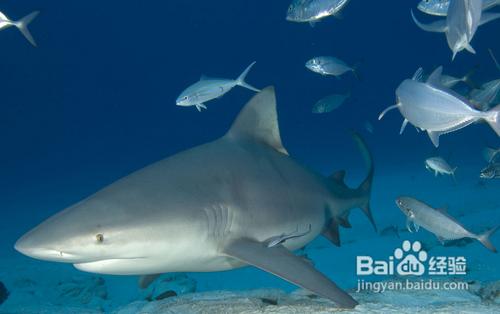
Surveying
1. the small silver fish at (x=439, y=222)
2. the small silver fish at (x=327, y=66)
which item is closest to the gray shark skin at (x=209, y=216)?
the small silver fish at (x=439, y=222)

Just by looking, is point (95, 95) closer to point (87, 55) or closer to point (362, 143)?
point (87, 55)

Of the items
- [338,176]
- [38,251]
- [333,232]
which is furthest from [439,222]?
[38,251]

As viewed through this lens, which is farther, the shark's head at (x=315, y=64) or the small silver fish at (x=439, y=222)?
the shark's head at (x=315, y=64)

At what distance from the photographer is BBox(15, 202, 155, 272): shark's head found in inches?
104

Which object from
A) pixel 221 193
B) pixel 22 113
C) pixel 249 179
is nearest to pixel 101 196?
pixel 221 193

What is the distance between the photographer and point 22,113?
71.8m

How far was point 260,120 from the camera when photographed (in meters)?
4.75

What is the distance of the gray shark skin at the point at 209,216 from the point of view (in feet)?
9.18

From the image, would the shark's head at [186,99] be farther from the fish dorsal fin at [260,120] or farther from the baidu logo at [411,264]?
the baidu logo at [411,264]

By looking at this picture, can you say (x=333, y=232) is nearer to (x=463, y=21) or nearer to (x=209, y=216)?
(x=209, y=216)

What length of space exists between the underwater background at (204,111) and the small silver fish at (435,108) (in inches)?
58.2

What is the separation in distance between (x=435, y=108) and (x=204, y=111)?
187ft

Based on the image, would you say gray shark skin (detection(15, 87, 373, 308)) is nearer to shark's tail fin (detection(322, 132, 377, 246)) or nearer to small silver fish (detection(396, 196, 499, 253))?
shark's tail fin (detection(322, 132, 377, 246))

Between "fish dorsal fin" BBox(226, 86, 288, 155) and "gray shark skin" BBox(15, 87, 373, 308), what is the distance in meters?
0.01
